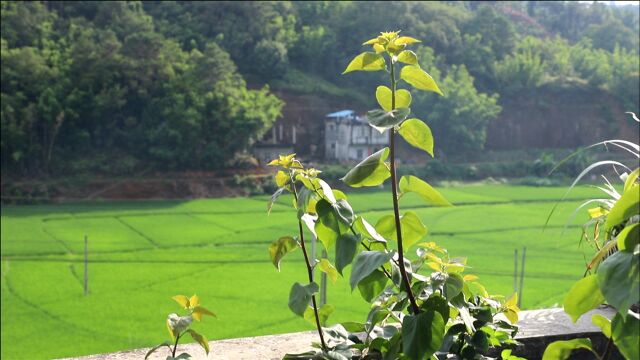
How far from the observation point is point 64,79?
2409cm

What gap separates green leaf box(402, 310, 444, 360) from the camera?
3.02ft

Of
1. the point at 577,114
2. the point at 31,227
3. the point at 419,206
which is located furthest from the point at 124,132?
the point at 577,114

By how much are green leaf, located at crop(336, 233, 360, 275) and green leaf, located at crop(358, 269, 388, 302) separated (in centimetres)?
9

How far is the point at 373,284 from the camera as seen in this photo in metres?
1.04

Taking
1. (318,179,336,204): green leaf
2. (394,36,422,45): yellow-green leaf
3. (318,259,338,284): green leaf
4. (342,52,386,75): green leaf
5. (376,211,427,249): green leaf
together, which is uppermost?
(394,36,422,45): yellow-green leaf

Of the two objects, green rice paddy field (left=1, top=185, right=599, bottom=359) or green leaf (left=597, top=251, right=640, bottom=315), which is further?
green rice paddy field (left=1, top=185, right=599, bottom=359)

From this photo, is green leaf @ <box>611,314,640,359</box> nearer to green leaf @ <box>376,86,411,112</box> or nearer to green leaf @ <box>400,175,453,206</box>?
green leaf @ <box>400,175,453,206</box>

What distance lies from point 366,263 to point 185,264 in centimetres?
1265

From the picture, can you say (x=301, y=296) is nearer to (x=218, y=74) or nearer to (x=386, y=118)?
(x=386, y=118)

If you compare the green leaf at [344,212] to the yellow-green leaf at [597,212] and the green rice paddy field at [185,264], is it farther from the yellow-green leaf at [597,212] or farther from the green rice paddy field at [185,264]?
the green rice paddy field at [185,264]

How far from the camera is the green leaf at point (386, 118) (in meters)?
0.90

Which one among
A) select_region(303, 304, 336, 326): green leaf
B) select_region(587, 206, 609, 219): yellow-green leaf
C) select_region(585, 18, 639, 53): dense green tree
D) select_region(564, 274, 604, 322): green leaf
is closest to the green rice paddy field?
select_region(587, 206, 609, 219): yellow-green leaf

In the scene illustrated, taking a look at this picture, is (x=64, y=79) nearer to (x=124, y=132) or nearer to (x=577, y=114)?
(x=124, y=132)

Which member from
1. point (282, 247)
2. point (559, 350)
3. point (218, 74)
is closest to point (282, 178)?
point (282, 247)
